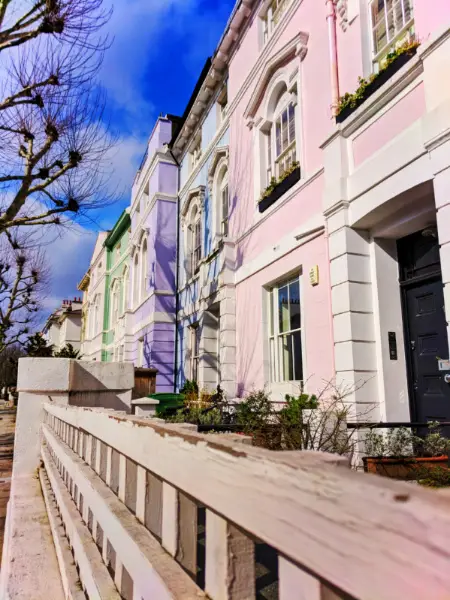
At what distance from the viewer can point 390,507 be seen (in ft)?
1.69

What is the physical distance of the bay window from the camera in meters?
6.93

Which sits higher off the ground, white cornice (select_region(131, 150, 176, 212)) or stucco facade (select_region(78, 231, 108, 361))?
white cornice (select_region(131, 150, 176, 212))

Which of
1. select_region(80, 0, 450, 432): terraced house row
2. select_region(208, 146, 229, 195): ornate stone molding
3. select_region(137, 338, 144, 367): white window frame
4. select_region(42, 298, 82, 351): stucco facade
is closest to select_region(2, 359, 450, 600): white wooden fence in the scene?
select_region(80, 0, 450, 432): terraced house row

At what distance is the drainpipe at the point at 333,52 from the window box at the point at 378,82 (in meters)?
0.27

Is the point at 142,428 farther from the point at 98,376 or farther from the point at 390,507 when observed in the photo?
the point at 98,376

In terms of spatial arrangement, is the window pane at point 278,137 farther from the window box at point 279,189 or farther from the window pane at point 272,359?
the window pane at point 272,359

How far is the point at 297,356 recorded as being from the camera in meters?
6.88

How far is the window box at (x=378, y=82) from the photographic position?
4734mm

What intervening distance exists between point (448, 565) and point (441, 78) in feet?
15.8

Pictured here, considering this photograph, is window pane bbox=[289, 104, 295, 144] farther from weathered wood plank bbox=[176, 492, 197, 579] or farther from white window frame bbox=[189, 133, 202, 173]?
weathered wood plank bbox=[176, 492, 197, 579]

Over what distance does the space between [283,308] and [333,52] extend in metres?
3.90

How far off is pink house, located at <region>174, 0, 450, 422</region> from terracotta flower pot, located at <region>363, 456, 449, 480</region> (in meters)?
0.64

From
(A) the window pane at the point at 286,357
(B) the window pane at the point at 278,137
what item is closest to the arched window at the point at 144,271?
(B) the window pane at the point at 278,137

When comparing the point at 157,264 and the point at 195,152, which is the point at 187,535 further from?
the point at 195,152
